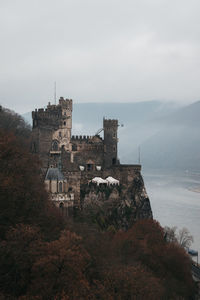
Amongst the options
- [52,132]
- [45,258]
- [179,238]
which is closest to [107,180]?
[52,132]

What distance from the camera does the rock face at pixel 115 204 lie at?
6262 cm

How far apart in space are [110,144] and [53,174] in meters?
13.9

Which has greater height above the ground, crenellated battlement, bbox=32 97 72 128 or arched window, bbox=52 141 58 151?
crenellated battlement, bbox=32 97 72 128

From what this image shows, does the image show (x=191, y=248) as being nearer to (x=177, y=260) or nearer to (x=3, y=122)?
(x=177, y=260)

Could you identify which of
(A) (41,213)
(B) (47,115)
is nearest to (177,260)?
(A) (41,213)

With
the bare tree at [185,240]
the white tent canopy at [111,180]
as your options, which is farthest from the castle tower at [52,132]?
the bare tree at [185,240]

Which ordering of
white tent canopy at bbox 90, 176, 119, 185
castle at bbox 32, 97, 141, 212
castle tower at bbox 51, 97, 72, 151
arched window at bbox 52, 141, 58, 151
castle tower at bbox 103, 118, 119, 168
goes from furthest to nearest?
castle tower at bbox 103, 118, 119, 168, castle tower at bbox 51, 97, 72, 151, arched window at bbox 52, 141, 58, 151, white tent canopy at bbox 90, 176, 119, 185, castle at bbox 32, 97, 141, 212

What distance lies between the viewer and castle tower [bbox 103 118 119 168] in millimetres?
68750

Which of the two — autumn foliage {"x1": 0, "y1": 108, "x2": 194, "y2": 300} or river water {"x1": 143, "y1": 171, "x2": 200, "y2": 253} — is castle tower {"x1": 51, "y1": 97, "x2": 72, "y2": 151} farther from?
river water {"x1": 143, "y1": 171, "x2": 200, "y2": 253}

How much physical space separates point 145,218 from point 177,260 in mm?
19211

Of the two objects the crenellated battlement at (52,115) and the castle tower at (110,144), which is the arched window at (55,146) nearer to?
the crenellated battlement at (52,115)

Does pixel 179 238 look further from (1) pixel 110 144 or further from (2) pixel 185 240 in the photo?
(1) pixel 110 144

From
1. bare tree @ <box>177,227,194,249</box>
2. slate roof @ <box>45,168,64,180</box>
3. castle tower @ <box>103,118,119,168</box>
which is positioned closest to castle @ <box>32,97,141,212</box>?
castle tower @ <box>103,118,119,168</box>

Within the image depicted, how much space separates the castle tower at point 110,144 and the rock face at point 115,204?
447cm
